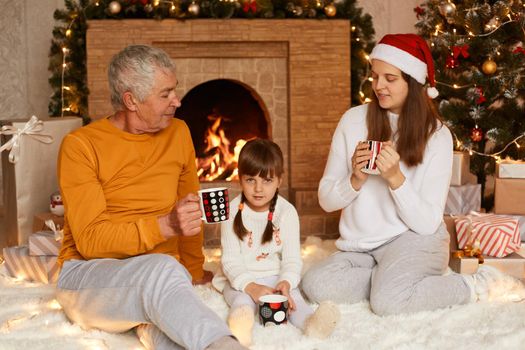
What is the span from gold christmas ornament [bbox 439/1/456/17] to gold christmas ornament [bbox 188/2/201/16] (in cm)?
126

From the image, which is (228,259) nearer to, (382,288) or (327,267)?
(327,267)

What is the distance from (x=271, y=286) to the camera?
2.37 meters

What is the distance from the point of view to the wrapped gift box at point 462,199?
126 inches

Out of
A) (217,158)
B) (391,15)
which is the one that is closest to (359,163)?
(217,158)

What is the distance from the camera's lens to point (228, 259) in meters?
2.36

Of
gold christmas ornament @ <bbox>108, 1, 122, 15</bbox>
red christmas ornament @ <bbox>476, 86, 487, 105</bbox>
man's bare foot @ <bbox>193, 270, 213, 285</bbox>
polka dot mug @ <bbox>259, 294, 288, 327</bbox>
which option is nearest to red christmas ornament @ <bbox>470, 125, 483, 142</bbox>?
red christmas ornament @ <bbox>476, 86, 487, 105</bbox>

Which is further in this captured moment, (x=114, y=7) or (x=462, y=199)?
(x=114, y=7)

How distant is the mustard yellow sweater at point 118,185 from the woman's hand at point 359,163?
554 mm

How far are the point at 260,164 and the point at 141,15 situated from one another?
186 centimetres

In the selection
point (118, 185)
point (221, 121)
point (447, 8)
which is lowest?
point (118, 185)

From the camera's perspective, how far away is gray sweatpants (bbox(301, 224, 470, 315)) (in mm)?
2242

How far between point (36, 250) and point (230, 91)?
1847 millimetres

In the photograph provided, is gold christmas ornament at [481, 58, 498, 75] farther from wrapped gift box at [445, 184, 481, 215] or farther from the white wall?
the white wall

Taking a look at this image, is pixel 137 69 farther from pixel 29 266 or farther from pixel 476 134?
pixel 476 134
